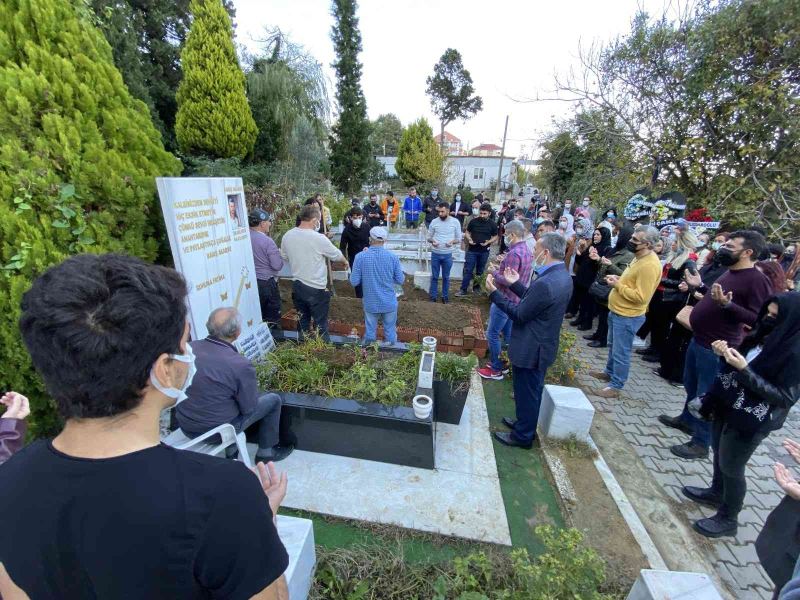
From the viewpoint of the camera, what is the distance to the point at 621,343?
4641 mm

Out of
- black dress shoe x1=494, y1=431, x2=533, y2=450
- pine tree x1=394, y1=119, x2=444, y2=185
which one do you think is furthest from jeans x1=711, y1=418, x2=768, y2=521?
pine tree x1=394, y1=119, x2=444, y2=185

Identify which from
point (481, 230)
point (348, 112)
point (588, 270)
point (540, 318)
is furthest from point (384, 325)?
point (348, 112)

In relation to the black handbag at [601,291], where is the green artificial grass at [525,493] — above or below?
below

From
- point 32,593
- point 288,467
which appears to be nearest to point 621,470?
point 288,467

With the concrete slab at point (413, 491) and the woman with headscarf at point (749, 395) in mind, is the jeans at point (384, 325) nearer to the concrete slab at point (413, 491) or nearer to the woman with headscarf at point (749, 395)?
the concrete slab at point (413, 491)

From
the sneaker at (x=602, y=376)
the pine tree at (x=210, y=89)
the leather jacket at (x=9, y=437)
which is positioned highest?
the pine tree at (x=210, y=89)

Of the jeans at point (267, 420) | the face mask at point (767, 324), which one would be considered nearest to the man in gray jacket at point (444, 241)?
the jeans at point (267, 420)

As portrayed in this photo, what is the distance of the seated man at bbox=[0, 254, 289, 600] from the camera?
0.85 m

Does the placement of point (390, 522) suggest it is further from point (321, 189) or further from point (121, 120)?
point (321, 189)

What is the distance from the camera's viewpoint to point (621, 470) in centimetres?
355

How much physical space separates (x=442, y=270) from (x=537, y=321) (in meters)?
4.08

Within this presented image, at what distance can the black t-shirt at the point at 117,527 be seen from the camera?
85 centimetres

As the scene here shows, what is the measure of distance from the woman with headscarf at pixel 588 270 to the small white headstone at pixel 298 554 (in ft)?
18.3

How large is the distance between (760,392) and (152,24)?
1900 cm
